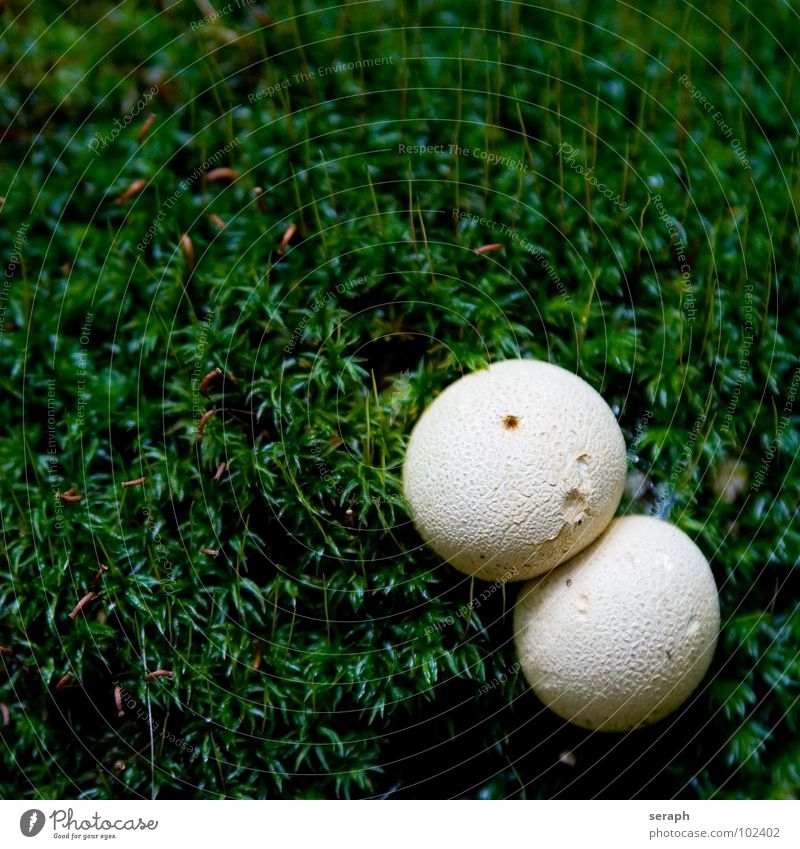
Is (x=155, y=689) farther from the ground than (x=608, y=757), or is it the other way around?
(x=155, y=689)

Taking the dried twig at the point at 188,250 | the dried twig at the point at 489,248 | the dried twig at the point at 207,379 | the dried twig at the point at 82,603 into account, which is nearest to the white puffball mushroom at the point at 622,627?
the dried twig at the point at 489,248

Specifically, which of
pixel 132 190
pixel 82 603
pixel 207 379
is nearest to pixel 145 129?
pixel 132 190

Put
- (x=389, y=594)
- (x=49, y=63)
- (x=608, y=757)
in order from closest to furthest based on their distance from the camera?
(x=389, y=594) < (x=608, y=757) < (x=49, y=63)

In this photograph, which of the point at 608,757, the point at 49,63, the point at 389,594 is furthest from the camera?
the point at 49,63

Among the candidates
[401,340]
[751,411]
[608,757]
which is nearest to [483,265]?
[401,340]

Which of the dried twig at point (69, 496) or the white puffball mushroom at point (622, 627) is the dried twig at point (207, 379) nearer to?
the dried twig at point (69, 496)

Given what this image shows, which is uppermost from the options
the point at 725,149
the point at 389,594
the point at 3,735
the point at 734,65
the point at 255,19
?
the point at 255,19

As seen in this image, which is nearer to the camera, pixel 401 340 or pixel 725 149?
pixel 401 340

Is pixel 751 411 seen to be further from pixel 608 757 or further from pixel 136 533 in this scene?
pixel 136 533
